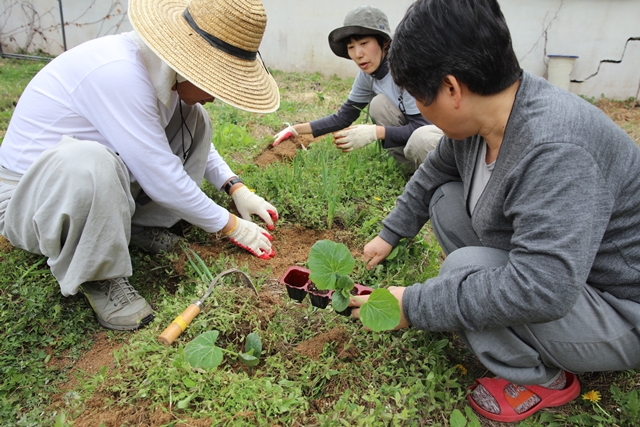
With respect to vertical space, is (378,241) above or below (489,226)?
below

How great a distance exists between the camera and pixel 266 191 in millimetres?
2695

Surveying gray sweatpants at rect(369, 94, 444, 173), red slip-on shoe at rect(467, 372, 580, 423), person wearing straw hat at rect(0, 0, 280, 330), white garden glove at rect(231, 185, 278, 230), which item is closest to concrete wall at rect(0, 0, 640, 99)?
gray sweatpants at rect(369, 94, 444, 173)


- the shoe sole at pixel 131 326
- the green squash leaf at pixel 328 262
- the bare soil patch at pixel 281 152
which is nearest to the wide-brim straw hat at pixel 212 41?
the green squash leaf at pixel 328 262

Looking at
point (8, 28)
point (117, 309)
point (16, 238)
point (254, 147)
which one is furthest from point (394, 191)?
point (8, 28)

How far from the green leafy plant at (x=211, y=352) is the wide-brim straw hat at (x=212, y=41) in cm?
80

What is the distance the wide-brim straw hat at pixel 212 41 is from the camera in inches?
64.1

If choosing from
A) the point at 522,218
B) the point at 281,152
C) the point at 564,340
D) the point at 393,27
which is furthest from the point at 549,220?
the point at 393,27

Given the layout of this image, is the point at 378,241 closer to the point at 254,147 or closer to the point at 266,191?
the point at 266,191

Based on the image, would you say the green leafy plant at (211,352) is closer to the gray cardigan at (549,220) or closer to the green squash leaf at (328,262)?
the green squash leaf at (328,262)

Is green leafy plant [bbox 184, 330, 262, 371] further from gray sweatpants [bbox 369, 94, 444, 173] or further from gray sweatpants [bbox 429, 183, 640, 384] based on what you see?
gray sweatpants [bbox 369, 94, 444, 173]

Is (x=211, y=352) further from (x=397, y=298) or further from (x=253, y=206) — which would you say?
(x=253, y=206)

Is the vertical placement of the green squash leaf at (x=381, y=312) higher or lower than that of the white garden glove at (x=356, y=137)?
higher

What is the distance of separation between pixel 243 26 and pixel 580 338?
150 centimetres

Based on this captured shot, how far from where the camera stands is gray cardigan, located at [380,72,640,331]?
1144 mm
